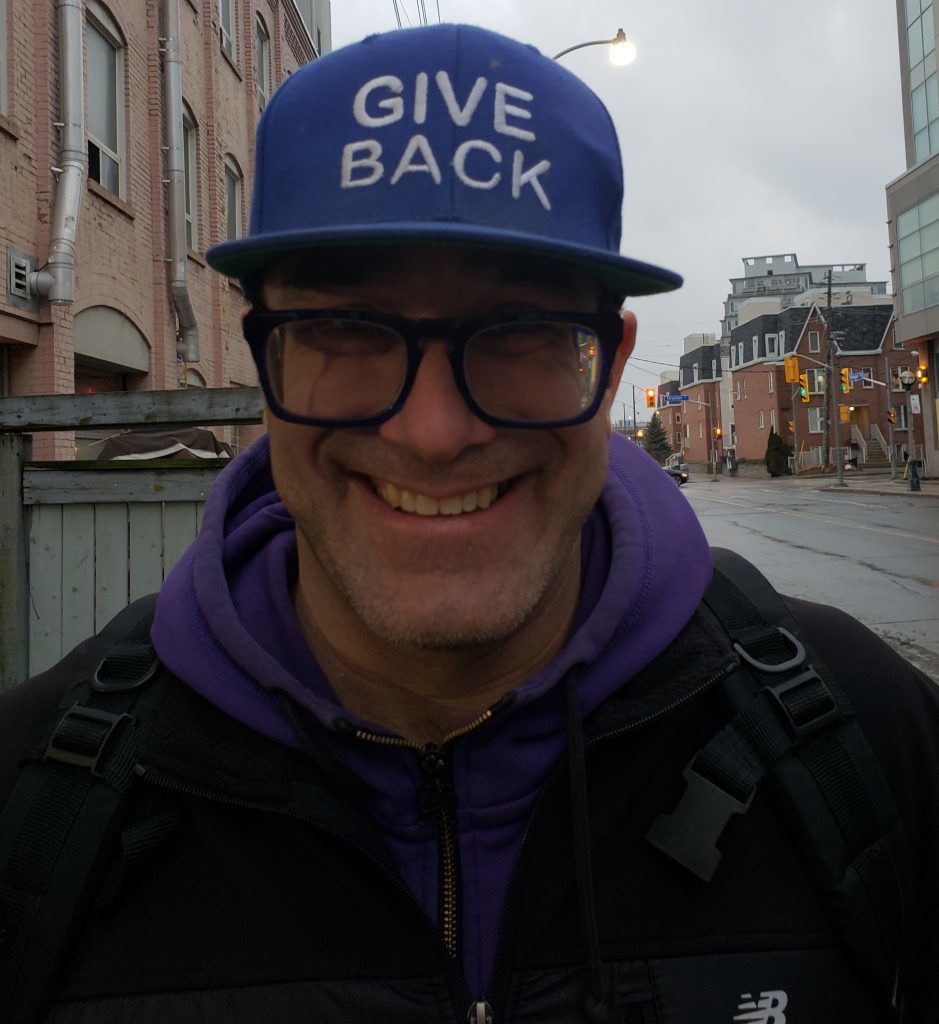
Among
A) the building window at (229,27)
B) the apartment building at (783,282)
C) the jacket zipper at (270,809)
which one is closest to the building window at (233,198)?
the building window at (229,27)

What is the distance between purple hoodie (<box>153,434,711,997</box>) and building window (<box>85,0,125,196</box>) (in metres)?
9.79

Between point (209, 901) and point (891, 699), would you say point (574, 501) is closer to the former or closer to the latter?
point (891, 699)

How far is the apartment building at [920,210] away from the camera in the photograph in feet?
106

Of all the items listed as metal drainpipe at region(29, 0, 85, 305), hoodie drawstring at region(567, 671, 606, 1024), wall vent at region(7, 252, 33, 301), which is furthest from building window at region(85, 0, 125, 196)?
hoodie drawstring at region(567, 671, 606, 1024)

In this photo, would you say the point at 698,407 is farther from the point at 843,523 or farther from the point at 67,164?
the point at 67,164

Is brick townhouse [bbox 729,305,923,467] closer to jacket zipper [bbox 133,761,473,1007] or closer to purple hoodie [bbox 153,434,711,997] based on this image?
purple hoodie [bbox 153,434,711,997]

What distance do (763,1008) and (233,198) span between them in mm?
16206

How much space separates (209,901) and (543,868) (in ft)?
1.82

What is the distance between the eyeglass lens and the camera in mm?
1430

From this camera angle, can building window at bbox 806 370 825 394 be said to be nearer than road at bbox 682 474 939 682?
No

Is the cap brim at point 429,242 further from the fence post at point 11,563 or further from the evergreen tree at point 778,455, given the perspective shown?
the evergreen tree at point 778,455

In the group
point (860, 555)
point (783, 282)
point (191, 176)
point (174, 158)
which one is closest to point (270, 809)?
point (174, 158)

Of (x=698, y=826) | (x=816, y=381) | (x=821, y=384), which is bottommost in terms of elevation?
(x=698, y=826)

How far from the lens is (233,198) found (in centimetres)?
1535
